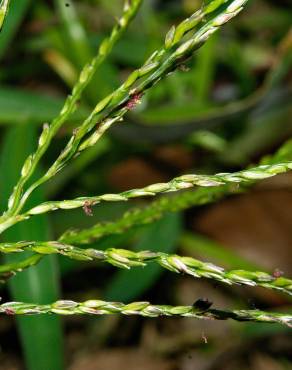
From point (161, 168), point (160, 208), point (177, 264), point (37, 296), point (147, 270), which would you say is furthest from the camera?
point (161, 168)

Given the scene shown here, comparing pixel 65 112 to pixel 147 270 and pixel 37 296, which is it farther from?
pixel 147 270

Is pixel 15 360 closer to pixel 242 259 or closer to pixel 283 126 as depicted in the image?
pixel 242 259

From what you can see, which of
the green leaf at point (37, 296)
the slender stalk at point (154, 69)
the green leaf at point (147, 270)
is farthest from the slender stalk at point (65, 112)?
the green leaf at point (147, 270)

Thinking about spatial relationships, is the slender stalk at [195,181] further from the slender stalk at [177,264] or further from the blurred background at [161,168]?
the blurred background at [161,168]

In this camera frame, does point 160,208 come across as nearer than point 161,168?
Yes

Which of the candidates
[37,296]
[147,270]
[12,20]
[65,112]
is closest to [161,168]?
[147,270]

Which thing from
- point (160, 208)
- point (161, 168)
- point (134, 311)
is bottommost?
point (134, 311)

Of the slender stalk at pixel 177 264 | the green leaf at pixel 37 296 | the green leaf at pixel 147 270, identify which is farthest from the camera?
the green leaf at pixel 147 270

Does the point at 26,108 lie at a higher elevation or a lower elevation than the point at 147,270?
higher
